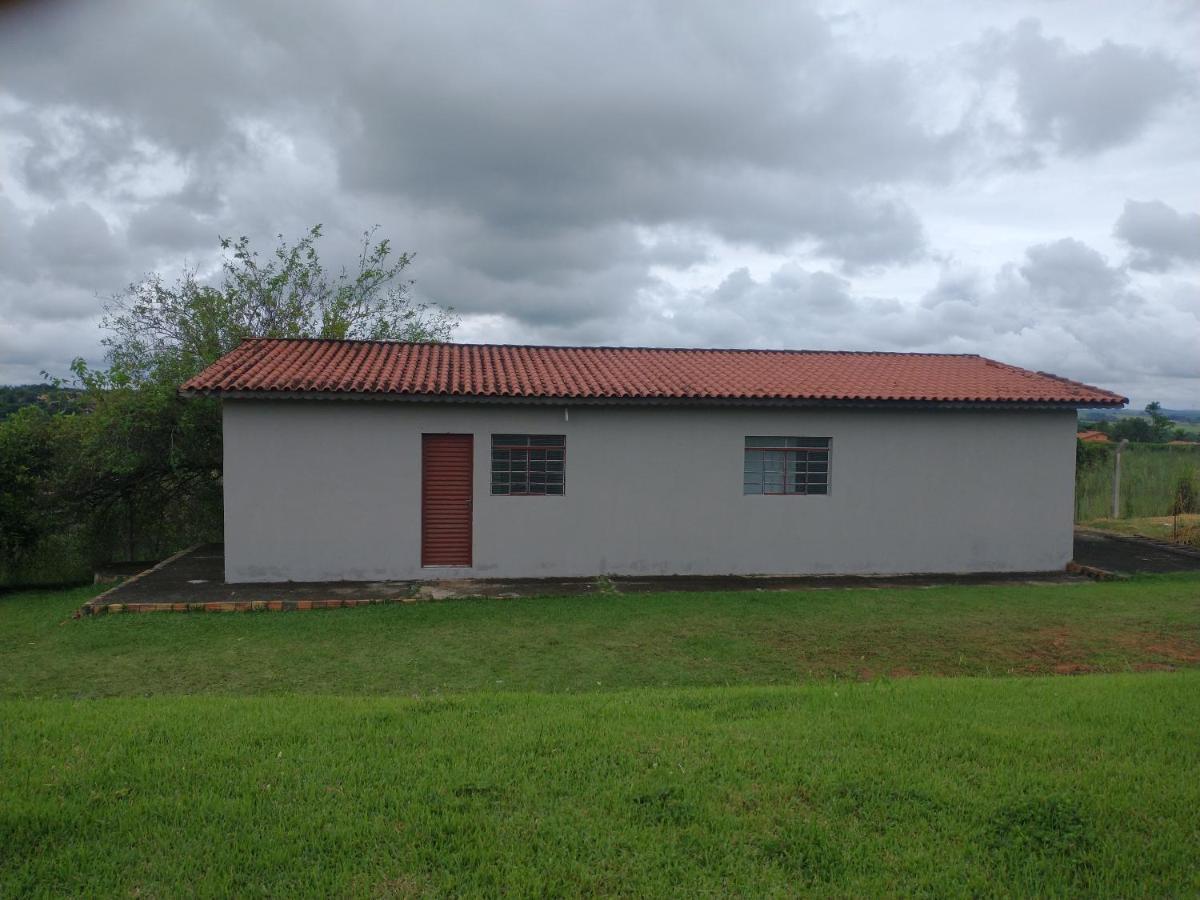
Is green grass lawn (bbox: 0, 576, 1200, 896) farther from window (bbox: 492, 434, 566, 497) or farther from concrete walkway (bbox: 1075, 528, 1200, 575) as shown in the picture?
concrete walkway (bbox: 1075, 528, 1200, 575)

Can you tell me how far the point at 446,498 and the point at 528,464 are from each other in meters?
1.32

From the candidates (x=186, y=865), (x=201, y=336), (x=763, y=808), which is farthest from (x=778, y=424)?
(x=201, y=336)

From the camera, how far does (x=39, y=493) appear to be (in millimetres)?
13984

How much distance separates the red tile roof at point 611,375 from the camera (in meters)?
11.6

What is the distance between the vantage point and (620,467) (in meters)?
12.4

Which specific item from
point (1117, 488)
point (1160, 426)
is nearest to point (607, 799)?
point (1117, 488)

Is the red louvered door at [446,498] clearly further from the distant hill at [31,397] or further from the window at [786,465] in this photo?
the distant hill at [31,397]

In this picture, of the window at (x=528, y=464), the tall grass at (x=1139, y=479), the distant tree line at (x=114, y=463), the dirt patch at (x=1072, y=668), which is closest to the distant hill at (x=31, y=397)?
the distant tree line at (x=114, y=463)

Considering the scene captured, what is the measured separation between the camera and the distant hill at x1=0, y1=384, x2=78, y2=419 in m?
14.3

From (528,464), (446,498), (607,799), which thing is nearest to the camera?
(607,799)

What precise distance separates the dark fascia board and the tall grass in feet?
26.0

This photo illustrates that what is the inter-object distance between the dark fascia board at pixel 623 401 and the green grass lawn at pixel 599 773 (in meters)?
4.36

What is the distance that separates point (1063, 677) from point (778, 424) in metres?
6.63

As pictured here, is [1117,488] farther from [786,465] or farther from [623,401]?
[623,401]
